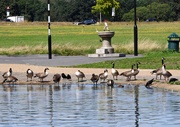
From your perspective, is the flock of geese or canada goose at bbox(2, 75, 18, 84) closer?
the flock of geese

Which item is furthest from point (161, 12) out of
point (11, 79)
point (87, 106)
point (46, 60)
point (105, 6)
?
point (87, 106)

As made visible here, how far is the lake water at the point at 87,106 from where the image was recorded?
53.4ft

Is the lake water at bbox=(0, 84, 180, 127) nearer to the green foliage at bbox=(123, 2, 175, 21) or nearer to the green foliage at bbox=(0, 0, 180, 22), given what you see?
the green foliage at bbox=(123, 2, 175, 21)

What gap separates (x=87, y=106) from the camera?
1931 cm

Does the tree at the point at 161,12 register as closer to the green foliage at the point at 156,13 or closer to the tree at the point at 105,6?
the green foliage at the point at 156,13

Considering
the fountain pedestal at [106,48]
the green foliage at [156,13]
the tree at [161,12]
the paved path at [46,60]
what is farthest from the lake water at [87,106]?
the green foliage at [156,13]

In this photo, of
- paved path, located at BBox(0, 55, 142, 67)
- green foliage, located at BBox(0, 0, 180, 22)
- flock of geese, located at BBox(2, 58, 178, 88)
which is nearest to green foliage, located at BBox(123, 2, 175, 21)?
green foliage, located at BBox(0, 0, 180, 22)

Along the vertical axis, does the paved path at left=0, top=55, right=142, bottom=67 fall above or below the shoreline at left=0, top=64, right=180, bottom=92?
above

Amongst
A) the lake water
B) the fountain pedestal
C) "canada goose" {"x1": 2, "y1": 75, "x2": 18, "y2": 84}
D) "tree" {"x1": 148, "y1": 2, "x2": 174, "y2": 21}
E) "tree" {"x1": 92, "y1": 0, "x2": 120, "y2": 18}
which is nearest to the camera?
the lake water

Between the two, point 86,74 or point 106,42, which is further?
point 106,42

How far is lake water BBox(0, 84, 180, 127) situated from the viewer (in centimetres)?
1627

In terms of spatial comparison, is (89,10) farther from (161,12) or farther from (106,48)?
(106,48)

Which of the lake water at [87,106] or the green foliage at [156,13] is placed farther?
the green foliage at [156,13]

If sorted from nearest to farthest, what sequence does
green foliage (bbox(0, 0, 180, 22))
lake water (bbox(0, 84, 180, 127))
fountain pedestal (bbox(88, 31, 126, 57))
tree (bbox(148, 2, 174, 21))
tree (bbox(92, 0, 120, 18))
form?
lake water (bbox(0, 84, 180, 127)) < fountain pedestal (bbox(88, 31, 126, 57)) < tree (bbox(148, 2, 174, 21)) < green foliage (bbox(0, 0, 180, 22)) < tree (bbox(92, 0, 120, 18))
